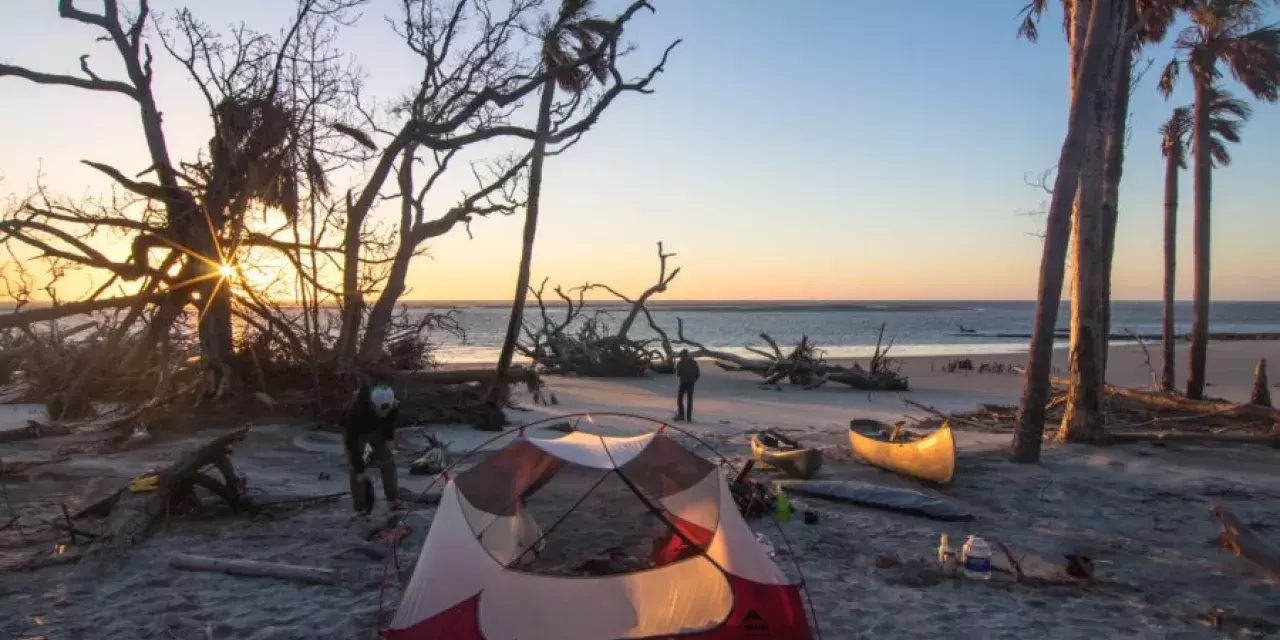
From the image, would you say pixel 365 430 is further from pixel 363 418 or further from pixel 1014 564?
pixel 1014 564

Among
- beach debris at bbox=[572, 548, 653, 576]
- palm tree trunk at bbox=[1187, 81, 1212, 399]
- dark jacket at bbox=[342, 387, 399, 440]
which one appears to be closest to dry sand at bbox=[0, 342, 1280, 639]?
dark jacket at bbox=[342, 387, 399, 440]

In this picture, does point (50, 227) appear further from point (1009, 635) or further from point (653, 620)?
point (1009, 635)

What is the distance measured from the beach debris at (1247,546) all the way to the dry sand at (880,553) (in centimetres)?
12

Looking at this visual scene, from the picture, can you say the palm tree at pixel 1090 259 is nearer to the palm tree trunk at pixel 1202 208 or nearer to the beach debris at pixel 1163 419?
the beach debris at pixel 1163 419

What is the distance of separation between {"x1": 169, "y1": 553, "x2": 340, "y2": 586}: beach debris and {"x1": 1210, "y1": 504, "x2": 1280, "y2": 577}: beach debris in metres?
7.44

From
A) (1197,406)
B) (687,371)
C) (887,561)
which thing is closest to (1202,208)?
(1197,406)

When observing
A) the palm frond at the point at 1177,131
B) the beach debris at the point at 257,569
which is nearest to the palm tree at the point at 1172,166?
the palm frond at the point at 1177,131

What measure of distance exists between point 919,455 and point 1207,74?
13.9 metres

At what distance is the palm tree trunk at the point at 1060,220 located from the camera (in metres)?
10.7

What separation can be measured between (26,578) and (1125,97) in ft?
53.8

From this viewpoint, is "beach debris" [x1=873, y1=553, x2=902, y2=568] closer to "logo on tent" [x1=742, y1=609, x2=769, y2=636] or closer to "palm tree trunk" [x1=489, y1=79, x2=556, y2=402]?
"logo on tent" [x1=742, y1=609, x2=769, y2=636]

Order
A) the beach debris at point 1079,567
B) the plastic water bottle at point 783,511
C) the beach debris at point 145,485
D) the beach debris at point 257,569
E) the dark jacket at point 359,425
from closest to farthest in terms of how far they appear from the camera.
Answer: the beach debris at point 257,569, the beach debris at point 1079,567, the beach debris at point 145,485, the dark jacket at point 359,425, the plastic water bottle at point 783,511

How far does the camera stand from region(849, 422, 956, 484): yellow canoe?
9.41 m

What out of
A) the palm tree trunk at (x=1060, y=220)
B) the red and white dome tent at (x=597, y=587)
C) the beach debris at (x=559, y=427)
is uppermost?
the palm tree trunk at (x=1060, y=220)
